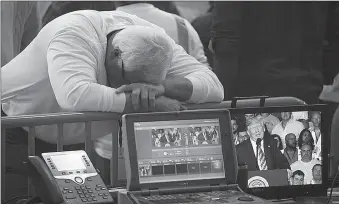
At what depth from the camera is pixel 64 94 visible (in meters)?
2.50

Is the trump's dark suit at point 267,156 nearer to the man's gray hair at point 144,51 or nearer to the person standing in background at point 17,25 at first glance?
the man's gray hair at point 144,51

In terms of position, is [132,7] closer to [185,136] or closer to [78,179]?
[185,136]

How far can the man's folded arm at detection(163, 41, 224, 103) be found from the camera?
104 inches

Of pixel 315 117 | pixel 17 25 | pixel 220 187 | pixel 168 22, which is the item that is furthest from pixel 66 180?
pixel 168 22

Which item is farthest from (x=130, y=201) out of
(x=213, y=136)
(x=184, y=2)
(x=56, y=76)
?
(x=184, y=2)

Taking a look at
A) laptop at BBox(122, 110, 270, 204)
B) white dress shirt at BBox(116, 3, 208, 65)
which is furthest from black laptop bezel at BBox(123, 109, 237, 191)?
white dress shirt at BBox(116, 3, 208, 65)

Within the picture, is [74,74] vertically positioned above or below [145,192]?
above

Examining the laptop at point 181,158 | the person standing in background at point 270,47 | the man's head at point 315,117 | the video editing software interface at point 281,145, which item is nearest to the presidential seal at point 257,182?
the video editing software interface at point 281,145

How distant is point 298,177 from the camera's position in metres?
2.30

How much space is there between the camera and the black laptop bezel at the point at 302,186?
2244 mm

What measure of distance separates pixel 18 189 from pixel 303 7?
6.13ft

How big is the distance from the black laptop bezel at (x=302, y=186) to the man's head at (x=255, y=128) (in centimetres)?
3

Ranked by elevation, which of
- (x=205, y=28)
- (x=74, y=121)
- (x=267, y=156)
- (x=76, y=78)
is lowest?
(x=267, y=156)

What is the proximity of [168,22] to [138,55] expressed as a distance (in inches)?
37.6
